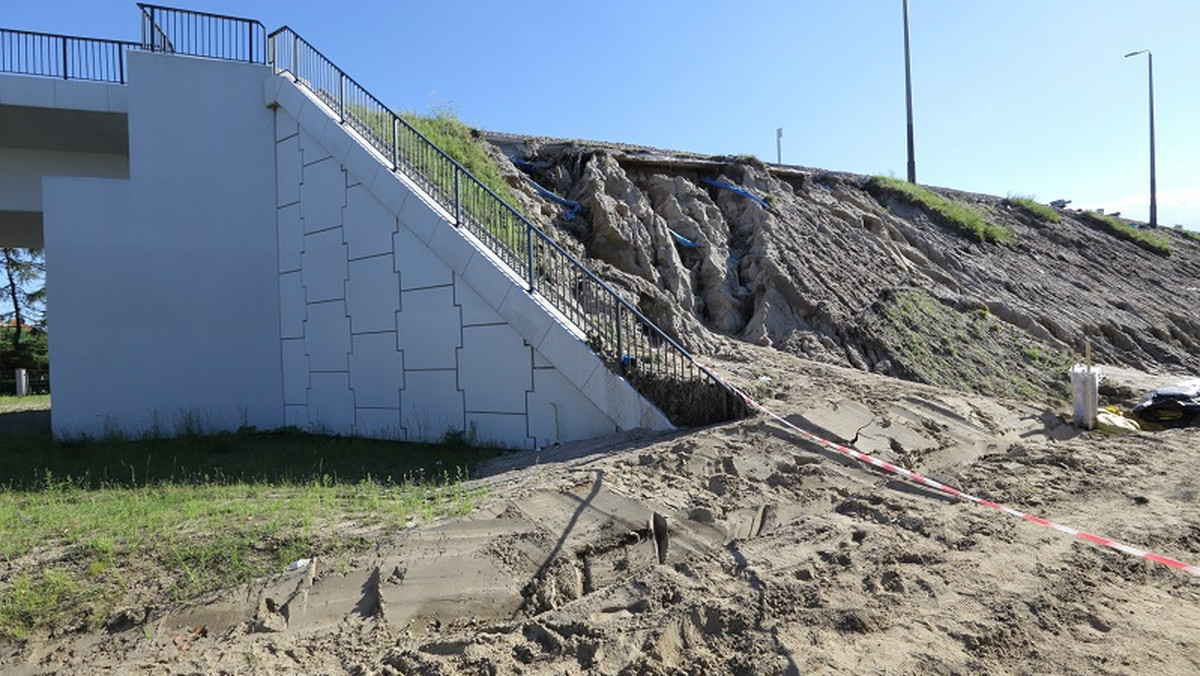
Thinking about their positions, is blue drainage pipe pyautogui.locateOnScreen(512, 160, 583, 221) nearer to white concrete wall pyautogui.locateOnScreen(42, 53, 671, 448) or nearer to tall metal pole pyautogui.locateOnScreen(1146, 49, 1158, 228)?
white concrete wall pyautogui.locateOnScreen(42, 53, 671, 448)

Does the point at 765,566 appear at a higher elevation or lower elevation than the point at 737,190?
lower

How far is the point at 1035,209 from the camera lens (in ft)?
71.1

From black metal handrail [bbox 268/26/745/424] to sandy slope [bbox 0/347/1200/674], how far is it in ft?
4.05

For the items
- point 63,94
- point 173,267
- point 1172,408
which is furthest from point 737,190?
point 63,94

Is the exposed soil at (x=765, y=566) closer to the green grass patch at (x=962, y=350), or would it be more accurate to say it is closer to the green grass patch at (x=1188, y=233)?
the green grass patch at (x=962, y=350)

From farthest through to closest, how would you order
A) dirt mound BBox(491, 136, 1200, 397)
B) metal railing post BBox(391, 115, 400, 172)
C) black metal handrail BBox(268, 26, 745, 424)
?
1. dirt mound BBox(491, 136, 1200, 397)
2. metal railing post BBox(391, 115, 400, 172)
3. black metal handrail BBox(268, 26, 745, 424)

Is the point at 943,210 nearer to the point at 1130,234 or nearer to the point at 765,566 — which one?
the point at 1130,234

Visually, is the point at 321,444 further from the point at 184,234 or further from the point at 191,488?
the point at 184,234

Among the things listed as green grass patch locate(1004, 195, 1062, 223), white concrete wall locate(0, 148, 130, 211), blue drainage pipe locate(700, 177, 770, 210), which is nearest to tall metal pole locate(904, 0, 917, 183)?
green grass patch locate(1004, 195, 1062, 223)

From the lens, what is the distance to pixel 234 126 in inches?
520

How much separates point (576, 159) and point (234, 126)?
6177mm

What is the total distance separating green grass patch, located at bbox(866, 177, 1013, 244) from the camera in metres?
18.3

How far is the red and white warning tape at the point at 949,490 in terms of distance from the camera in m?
4.75

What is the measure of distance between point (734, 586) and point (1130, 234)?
945 inches
